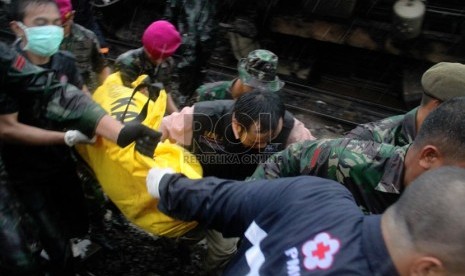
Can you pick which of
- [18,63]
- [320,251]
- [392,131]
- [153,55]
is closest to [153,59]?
[153,55]

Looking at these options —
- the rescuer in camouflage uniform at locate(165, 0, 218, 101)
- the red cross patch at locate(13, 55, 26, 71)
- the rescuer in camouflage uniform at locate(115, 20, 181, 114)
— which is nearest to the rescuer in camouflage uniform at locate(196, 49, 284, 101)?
the rescuer in camouflage uniform at locate(115, 20, 181, 114)

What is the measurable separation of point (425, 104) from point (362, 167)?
65 centimetres

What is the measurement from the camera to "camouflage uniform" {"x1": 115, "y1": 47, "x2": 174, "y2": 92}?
10.1 feet

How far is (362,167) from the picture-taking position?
5.86 ft

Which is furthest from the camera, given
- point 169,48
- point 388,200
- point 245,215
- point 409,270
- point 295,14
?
point 295,14

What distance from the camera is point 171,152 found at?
2117mm

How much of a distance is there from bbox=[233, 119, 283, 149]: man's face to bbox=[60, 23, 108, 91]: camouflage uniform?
1482mm

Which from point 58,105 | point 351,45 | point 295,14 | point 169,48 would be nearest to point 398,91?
point 351,45

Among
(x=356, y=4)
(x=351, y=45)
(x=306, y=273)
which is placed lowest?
(x=351, y=45)

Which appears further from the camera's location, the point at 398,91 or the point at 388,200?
the point at 398,91

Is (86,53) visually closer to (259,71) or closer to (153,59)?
(153,59)

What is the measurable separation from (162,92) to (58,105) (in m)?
0.51

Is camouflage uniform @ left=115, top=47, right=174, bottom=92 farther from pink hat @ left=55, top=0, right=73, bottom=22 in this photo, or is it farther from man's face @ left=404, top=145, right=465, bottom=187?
man's face @ left=404, top=145, right=465, bottom=187

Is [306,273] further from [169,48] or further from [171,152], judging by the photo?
[169,48]
